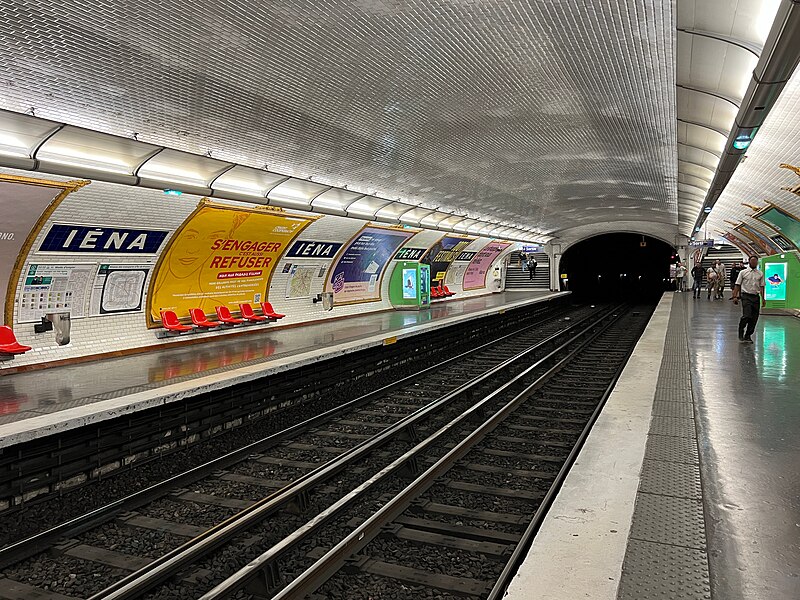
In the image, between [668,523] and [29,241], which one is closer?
[668,523]

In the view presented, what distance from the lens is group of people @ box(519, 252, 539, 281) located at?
116ft

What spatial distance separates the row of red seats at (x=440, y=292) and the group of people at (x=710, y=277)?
38.1ft

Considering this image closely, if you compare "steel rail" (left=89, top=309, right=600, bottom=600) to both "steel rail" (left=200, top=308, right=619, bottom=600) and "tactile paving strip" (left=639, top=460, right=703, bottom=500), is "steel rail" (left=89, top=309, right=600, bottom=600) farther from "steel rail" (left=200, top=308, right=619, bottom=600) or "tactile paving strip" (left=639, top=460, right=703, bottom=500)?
"tactile paving strip" (left=639, top=460, right=703, bottom=500)

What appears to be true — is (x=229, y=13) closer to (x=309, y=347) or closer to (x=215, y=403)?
(x=215, y=403)

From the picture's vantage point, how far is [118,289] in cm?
1020

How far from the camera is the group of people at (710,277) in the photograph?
27.2 meters

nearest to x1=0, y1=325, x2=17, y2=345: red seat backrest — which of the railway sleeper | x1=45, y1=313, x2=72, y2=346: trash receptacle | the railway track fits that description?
x1=45, y1=313, x2=72, y2=346: trash receptacle

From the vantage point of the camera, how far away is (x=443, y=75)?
630 centimetres

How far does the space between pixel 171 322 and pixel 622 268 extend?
145 ft

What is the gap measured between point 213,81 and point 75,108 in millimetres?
1595

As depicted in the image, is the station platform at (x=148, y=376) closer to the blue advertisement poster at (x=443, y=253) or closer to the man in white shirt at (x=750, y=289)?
the man in white shirt at (x=750, y=289)

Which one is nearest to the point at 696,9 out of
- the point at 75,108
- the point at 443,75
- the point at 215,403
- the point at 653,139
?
the point at 443,75

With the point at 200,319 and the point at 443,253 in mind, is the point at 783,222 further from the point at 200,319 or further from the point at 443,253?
the point at 200,319

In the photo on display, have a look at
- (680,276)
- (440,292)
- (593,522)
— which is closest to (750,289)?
(593,522)
